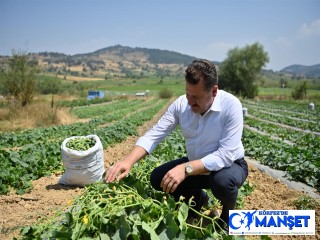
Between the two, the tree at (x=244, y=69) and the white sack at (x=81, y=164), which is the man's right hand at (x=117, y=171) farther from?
the tree at (x=244, y=69)

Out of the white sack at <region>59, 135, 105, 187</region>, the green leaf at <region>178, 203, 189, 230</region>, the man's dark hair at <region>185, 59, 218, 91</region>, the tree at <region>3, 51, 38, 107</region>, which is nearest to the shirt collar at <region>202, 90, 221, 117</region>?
the man's dark hair at <region>185, 59, 218, 91</region>

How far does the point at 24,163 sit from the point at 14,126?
11.6 meters

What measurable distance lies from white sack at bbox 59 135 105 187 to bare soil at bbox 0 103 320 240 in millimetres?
180

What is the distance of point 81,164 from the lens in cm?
512

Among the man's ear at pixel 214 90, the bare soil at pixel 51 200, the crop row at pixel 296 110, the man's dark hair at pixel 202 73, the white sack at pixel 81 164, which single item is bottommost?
the crop row at pixel 296 110

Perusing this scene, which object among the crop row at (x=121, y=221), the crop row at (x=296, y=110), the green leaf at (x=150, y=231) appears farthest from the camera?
the crop row at (x=296, y=110)

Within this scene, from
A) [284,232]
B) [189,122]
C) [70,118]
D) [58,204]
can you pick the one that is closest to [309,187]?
[284,232]

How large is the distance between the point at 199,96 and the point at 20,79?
18.3 m

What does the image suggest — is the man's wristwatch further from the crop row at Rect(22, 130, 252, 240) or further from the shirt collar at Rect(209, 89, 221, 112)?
the shirt collar at Rect(209, 89, 221, 112)

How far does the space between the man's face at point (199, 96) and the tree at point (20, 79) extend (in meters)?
17.8

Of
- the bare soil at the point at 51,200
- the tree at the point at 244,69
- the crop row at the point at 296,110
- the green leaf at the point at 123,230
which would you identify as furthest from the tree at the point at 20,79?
the tree at the point at 244,69

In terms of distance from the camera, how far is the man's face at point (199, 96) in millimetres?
2986

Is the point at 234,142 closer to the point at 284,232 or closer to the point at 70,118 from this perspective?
the point at 284,232

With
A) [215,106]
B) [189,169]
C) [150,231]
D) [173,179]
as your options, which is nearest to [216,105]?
[215,106]
